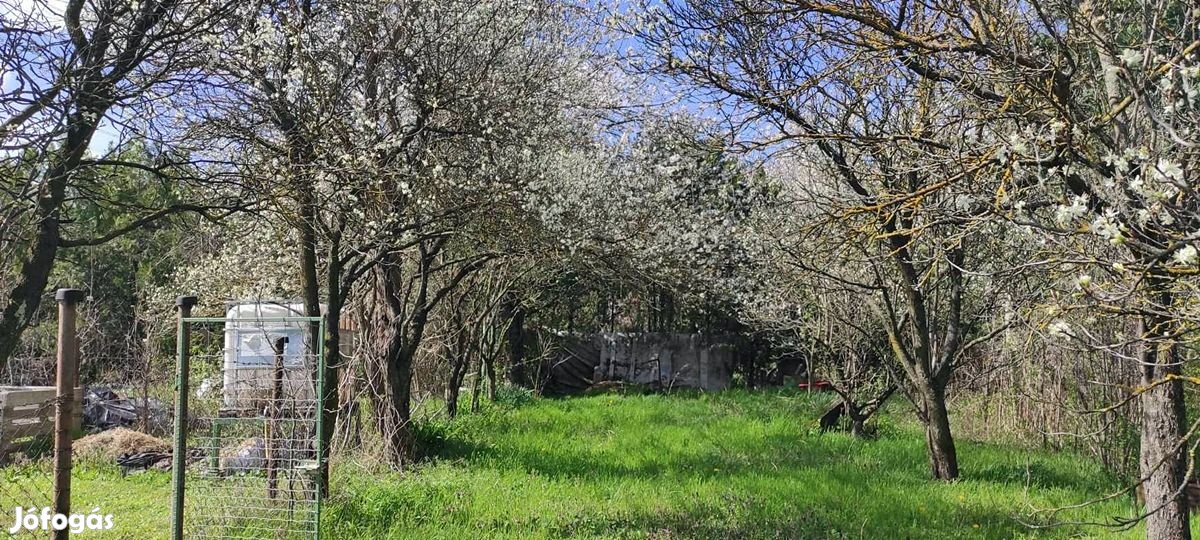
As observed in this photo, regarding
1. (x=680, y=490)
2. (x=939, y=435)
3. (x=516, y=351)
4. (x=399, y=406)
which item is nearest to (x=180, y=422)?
(x=399, y=406)

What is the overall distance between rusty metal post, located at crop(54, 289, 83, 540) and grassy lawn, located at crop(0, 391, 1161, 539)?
4.22 ft

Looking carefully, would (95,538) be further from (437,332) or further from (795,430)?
(795,430)

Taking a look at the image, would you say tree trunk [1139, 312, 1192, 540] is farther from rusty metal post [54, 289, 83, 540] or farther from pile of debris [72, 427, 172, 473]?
pile of debris [72, 427, 172, 473]

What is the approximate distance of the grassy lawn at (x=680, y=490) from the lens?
5762mm

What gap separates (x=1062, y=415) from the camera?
8.88 meters

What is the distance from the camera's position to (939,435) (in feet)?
24.4

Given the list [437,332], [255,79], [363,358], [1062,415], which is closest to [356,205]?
[255,79]

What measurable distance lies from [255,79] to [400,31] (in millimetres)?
1518

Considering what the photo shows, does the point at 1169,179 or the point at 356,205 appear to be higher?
the point at 356,205

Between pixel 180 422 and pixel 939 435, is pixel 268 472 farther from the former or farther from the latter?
pixel 939 435

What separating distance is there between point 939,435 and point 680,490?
2476 millimetres

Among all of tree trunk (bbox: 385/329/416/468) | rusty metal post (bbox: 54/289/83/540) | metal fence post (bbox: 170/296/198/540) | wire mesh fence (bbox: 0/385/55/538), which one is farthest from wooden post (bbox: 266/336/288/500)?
wire mesh fence (bbox: 0/385/55/538)

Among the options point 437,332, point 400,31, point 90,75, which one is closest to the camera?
point 90,75

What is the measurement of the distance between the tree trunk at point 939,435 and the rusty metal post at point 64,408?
6457mm
